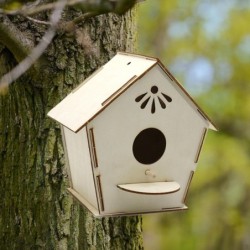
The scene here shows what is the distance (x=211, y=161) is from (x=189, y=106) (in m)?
5.06

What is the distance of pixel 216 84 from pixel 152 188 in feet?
16.2

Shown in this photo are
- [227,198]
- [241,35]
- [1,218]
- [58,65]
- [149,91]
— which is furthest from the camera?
[227,198]

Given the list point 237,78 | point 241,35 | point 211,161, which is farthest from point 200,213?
point 241,35

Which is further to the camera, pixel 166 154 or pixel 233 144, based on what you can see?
pixel 233 144

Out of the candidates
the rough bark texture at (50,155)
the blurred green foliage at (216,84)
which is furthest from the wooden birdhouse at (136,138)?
the blurred green foliage at (216,84)

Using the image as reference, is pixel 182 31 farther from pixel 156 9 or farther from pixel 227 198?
pixel 227 198

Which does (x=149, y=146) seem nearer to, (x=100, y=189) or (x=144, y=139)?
(x=144, y=139)

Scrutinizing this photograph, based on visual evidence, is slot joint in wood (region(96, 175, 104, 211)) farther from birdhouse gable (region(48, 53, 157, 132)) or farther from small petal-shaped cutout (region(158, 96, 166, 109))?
small petal-shaped cutout (region(158, 96, 166, 109))

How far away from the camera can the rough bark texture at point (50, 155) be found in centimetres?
219

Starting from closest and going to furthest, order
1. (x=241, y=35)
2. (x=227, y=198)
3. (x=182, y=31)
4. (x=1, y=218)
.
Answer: (x=1, y=218) < (x=241, y=35) < (x=182, y=31) < (x=227, y=198)

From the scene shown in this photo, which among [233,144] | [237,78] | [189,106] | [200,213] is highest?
[237,78]

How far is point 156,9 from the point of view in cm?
682

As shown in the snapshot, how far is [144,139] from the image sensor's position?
67.7 inches

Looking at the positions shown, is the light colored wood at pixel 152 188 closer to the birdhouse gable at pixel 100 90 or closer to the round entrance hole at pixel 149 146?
the round entrance hole at pixel 149 146
